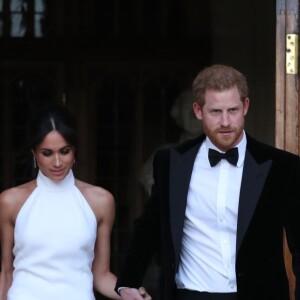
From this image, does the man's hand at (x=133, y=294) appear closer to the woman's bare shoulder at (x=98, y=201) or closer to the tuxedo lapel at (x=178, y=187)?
the tuxedo lapel at (x=178, y=187)

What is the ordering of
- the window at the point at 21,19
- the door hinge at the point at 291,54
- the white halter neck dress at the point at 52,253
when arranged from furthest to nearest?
the window at the point at 21,19 → the door hinge at the point at 291,54 → the white halter neck dress at the point at 52,253

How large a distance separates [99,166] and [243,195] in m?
3.88

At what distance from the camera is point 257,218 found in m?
4.15

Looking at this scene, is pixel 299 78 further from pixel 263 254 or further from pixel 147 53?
pixel 147 53

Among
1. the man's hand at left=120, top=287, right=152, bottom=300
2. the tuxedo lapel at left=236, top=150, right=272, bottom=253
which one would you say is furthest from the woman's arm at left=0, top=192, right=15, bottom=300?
the tuxedo lapel at left=236, top=150, right=272, bottom=253

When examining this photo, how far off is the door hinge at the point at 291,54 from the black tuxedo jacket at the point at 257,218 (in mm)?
789

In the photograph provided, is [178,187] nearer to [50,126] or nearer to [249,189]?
[249,189]

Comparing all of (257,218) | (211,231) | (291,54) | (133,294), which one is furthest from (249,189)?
(291,54)

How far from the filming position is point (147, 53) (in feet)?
25.9

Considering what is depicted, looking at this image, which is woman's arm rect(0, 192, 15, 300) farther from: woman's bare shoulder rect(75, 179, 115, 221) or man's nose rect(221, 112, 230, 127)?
man's nose rect(221, 112, 230, 127)

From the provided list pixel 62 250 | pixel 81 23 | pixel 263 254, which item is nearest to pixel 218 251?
pixel 263 254

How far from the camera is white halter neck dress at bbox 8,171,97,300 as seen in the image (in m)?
4.47

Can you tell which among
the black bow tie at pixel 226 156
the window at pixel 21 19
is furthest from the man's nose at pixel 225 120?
the window at pixel 21 19

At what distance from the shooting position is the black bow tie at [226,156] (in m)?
4.19
